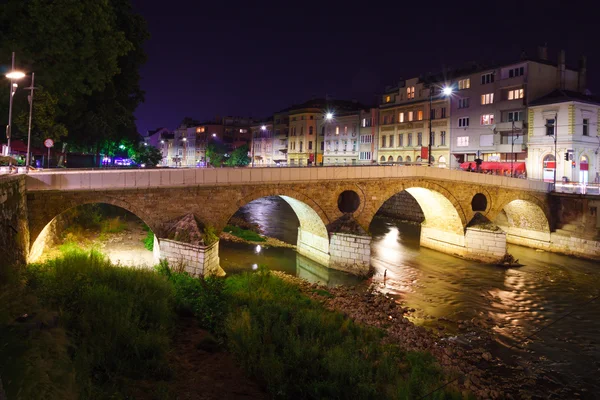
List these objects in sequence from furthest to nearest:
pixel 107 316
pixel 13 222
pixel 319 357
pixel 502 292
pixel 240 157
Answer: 1. pixel 240 157
2. pixel 502 292
3. pixel 13 222
4. pixel 319 357
5. pixel 107 316

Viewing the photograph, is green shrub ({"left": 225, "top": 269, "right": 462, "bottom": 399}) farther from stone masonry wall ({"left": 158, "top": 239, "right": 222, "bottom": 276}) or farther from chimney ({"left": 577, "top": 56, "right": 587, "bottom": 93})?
chimney ({"left": 577, "top": 56, "right": 587, "bottom": 93})

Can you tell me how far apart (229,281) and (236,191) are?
15.6 feet

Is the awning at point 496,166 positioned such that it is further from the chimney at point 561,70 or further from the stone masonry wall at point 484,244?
the stone masonry wall at point 484,244

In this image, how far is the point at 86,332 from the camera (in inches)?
381

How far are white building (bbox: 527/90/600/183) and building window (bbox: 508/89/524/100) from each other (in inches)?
58.7

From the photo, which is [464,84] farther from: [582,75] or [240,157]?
[240,157]

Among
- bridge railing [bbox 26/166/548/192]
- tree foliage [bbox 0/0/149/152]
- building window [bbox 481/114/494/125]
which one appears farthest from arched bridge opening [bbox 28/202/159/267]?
building window [bbox 481/114/494/125]

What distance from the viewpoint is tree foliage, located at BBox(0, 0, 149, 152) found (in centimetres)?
1906

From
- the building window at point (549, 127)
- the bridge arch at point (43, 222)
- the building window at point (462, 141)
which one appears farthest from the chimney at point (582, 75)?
the bridge arch at point (43, 222)

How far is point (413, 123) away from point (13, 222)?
3901 centimetres

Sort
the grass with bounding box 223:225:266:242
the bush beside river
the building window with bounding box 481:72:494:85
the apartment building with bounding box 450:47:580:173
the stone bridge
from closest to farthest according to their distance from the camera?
1. the bush beside river
2. the stone bridge
3. the grass with bounding box 223:225:266:242
4. the apartment building with bounding box 450:47:580:173
5. the building window with bounding box 481:72:494:85

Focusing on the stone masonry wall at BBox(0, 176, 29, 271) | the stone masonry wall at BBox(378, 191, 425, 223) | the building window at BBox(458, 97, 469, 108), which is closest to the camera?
the stone masonry wall at BBox(0, 176, 29, 271)

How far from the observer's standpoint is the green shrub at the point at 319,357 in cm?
977

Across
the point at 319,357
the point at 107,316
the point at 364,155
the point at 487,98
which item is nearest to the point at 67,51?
the point at 107,316
